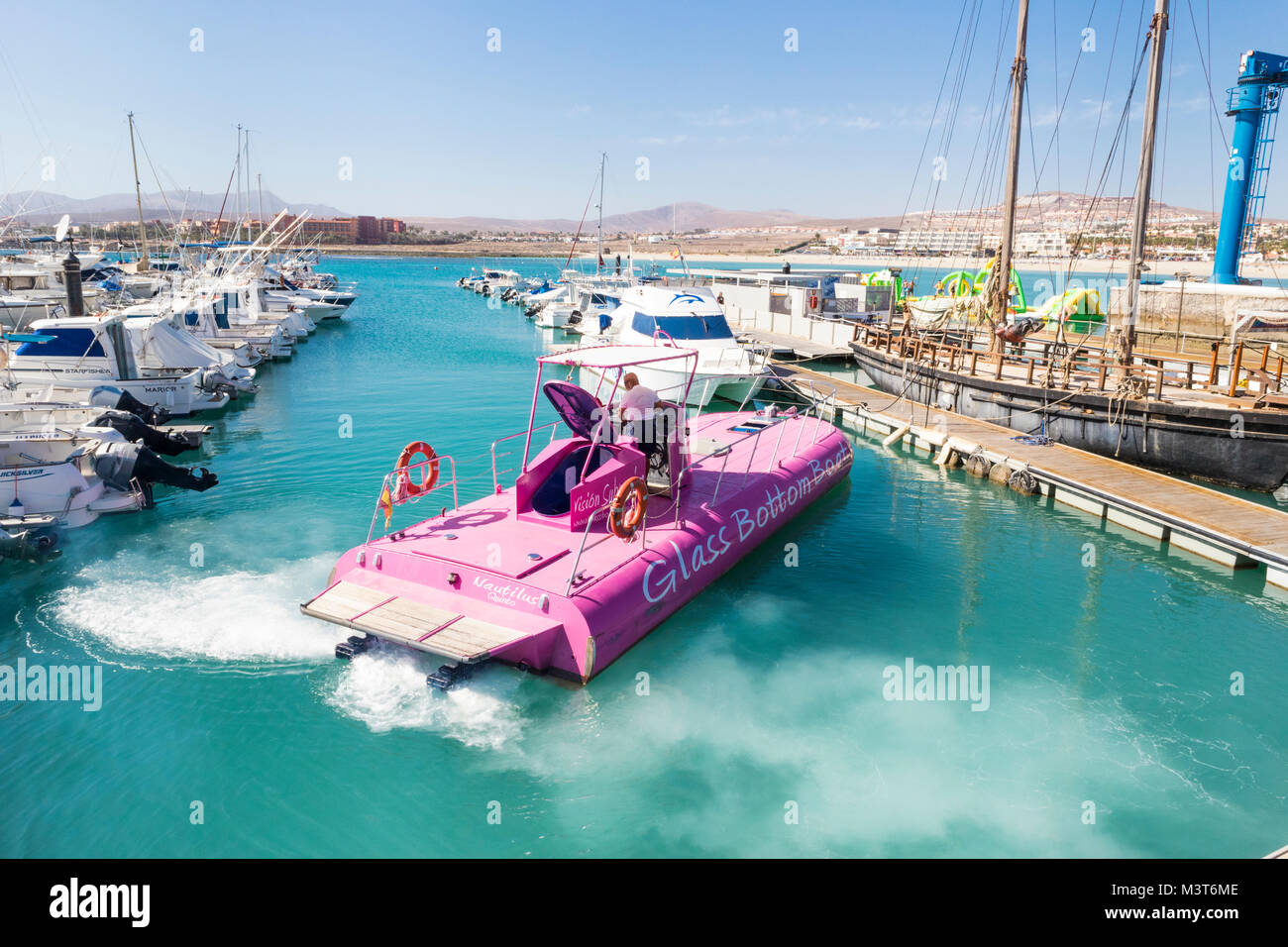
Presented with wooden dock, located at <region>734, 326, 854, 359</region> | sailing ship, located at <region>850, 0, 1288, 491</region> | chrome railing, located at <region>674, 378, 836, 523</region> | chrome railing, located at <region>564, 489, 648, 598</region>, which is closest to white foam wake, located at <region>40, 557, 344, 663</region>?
chrome railing, located at <region>564, 489, 648, 598</region>

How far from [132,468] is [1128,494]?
70.7 feet

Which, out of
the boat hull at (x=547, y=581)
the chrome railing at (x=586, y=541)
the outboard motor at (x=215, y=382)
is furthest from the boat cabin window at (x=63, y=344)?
the chrome railing at (x=586, y=541)

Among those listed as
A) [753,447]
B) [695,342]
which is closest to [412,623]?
[753,447]

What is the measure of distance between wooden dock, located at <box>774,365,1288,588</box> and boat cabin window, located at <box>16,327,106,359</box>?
69.8 ft

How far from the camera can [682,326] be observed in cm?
2789

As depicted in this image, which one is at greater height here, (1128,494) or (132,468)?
(132,468)

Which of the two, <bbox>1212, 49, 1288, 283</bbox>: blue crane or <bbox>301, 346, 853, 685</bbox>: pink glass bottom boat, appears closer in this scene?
<bbox>301, 346, 853, 685</bbox>: pink glass bottom boat

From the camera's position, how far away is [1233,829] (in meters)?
8.36

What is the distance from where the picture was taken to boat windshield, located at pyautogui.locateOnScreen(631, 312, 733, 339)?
2775 cm

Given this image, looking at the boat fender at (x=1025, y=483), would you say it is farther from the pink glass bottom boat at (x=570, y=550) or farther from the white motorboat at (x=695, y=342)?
the white motorboat at (x=695, y=342)

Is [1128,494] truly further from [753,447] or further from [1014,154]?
[1014,154]

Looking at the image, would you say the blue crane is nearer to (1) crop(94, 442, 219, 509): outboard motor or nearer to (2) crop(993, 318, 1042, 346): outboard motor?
(2) crop(993, 318, 1042, 346): outboard motor

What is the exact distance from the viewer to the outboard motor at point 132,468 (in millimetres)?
17125

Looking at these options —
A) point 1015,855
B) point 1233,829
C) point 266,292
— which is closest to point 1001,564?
point 1233,829
